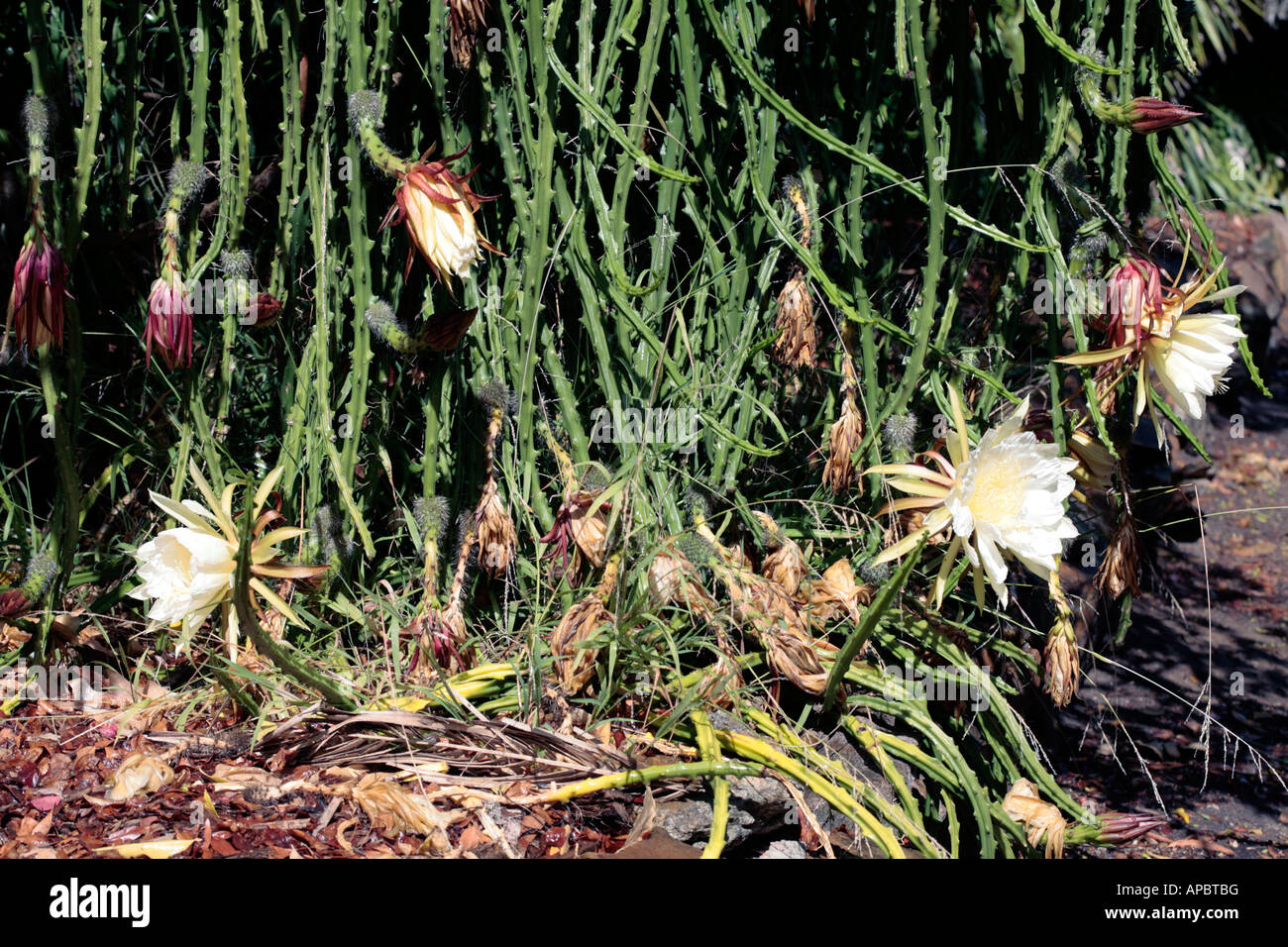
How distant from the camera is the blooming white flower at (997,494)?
54.7 inches

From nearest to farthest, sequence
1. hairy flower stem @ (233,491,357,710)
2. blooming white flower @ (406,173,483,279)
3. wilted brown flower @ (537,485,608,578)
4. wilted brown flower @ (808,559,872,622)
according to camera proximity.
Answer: hairy flower stem @ (233,491,357,710) < blooming white flower @ (406,173,483,279) < wilted brown flower @ (537,485,608,578) < wilted brown flower @ (808,559,872,622)

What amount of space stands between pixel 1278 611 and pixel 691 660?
115 inches

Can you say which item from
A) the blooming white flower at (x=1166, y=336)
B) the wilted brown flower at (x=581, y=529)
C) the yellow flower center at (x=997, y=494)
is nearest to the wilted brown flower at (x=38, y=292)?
the wilted brown flower at (x=581, y=529)

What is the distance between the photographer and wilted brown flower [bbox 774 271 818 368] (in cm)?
188

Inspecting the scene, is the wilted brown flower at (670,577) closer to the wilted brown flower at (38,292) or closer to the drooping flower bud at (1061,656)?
the drooping flower bud at (1061,656)

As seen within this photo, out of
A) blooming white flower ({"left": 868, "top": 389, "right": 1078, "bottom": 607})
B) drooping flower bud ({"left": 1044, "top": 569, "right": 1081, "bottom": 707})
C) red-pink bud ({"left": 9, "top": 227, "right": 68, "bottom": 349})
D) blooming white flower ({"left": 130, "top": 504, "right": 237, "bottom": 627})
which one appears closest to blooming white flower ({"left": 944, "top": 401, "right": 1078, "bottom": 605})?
blooming white flower ({"left": 868, "top": 389, "right": 1078, "bottom": 607})

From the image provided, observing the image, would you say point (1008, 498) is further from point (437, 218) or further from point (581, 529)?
point (437, 218)

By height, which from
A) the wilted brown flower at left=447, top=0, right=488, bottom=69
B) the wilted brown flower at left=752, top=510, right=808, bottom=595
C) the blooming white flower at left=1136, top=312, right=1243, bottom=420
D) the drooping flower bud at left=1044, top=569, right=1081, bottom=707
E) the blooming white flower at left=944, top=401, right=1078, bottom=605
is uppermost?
the wilted brown flower at left=447, top=0, right=488, bottom=69

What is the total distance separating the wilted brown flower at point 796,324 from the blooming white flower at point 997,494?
521 millimetres

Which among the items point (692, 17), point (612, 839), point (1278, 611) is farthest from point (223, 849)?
point (1278, 611)

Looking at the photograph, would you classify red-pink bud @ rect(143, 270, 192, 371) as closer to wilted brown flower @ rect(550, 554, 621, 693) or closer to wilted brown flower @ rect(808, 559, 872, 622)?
Result: wilted brown flower @ rect(550, 554, 621, 693)

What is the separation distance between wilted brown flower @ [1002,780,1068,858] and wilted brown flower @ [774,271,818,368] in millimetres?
772

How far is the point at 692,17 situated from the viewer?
6.34 ft

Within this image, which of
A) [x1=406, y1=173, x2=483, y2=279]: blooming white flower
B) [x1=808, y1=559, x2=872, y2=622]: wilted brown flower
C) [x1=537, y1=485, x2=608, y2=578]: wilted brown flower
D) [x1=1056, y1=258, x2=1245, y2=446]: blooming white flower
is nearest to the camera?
[x1=406, y1=173, x2=483, y2=279]: blooming white flower
